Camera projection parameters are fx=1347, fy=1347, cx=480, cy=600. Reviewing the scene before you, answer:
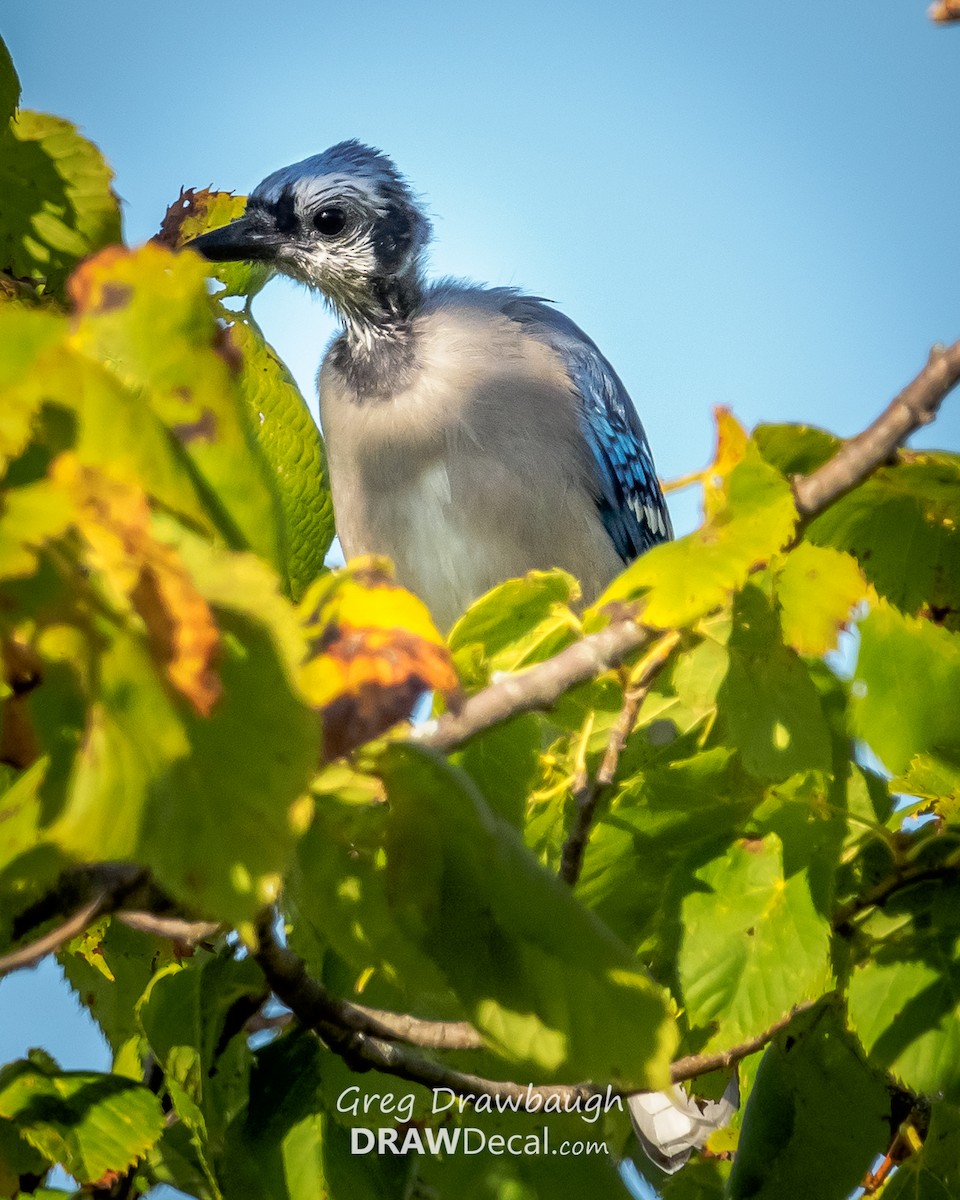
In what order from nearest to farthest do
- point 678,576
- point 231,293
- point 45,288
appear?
1. point 678,576
2. point 45,288
3. point 231,293

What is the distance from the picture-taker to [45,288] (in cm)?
136

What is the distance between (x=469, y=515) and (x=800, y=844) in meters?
1.88

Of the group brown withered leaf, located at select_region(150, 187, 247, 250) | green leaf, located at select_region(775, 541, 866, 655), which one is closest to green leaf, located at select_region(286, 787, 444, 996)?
green leaf, located at select_region(775, 541, 866, 655)

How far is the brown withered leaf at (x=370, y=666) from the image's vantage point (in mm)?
590

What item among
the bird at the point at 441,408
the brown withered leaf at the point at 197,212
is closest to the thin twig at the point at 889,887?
the brown withered leaf at the point at 197,212

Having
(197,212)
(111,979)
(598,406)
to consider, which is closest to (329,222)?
(598,406)

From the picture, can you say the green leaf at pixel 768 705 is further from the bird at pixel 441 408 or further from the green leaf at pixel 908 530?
the bird at pixel 441 408

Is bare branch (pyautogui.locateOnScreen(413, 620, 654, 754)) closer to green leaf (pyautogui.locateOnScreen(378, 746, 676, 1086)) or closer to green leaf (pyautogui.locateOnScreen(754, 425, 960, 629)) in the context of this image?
green leaf (pyautogui.locateOnScreen(378, 746, 676, 1086))

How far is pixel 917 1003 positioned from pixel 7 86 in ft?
3.55

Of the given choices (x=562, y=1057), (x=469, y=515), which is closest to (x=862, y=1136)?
(x=562, y=1057)

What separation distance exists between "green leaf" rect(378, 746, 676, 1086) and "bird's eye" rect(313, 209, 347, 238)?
2668 millimetres

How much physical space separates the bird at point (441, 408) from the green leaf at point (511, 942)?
2.06m

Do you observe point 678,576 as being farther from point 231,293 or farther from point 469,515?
point 469,515

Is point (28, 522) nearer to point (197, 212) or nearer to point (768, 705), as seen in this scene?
point (768, 705)
